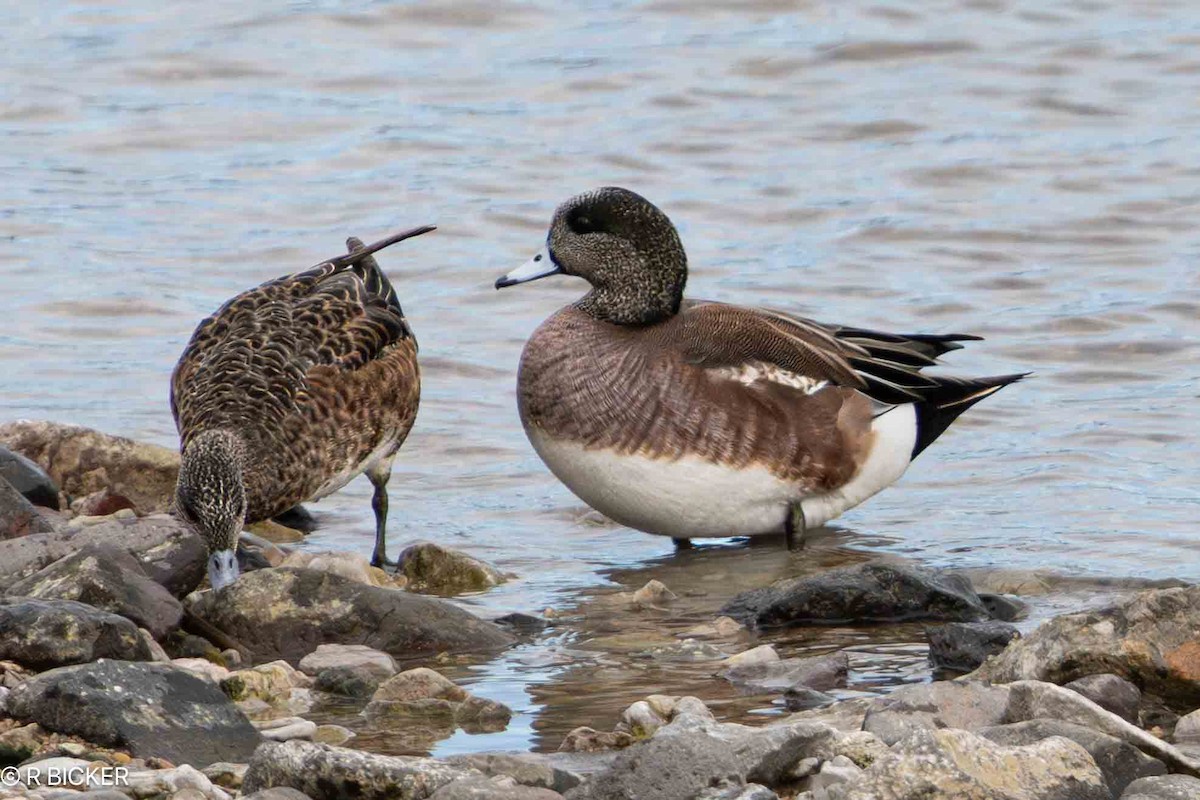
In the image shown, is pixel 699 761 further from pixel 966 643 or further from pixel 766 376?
pixel 766 376

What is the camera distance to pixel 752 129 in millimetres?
14336

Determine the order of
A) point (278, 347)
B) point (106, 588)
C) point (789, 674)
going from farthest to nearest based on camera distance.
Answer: point (278, 347) → point (789, 674) → point (106, 588)

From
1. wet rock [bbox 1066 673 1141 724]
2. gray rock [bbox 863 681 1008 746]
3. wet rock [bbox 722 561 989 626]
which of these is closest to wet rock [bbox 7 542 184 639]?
wet rock [bbox 722 561 989 626]

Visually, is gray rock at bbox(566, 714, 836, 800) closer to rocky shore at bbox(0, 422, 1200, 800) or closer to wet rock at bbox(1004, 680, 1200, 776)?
rocky shore at bbox(0, 422, 1200, 800)

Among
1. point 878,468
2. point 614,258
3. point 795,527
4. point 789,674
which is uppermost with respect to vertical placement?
point 614,258

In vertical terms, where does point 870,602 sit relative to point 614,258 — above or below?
below

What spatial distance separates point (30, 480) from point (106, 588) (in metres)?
1.89

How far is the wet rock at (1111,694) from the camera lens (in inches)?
192

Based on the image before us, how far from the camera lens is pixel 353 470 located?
23.1 ft

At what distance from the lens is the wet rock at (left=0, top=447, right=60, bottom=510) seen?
706 cm

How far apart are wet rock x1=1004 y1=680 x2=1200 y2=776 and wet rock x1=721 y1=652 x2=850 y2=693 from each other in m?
0.83

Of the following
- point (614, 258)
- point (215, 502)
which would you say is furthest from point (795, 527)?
point (215, 502)

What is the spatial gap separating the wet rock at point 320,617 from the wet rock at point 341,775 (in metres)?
1.53

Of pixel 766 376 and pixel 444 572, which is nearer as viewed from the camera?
pixel 444 572
